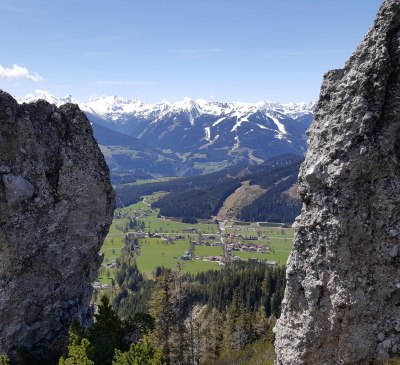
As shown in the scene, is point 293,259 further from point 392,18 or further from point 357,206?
point 392,18

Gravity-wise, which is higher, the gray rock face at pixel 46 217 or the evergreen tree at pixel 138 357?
the gray rock face at pixel 46 217

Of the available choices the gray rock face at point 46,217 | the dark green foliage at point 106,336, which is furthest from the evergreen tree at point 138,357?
the gray rock face at point 46,217

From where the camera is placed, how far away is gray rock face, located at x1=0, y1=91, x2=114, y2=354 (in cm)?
2731

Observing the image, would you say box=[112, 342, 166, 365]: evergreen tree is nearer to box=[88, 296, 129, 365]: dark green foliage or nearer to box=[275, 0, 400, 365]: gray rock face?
box=[88, 296, 129, 365]: dark green foliage

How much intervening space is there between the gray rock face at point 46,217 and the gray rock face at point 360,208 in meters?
18.4

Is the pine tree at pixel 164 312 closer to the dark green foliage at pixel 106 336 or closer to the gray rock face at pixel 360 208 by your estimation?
the dark green foliage at pixel 106 336

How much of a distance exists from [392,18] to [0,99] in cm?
2266

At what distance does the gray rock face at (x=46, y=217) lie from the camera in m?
27.3

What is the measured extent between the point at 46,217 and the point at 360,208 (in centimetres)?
2064

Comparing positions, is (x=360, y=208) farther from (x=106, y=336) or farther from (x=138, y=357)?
(x=106, y=336)

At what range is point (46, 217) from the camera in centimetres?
2886

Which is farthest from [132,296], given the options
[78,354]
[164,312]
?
[78,354]

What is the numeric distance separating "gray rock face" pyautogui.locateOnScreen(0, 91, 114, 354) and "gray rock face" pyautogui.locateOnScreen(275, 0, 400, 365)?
1842cm

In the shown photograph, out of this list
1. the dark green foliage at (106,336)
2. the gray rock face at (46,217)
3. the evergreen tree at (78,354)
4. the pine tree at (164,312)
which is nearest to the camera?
the evergreen tree at (78,354)
